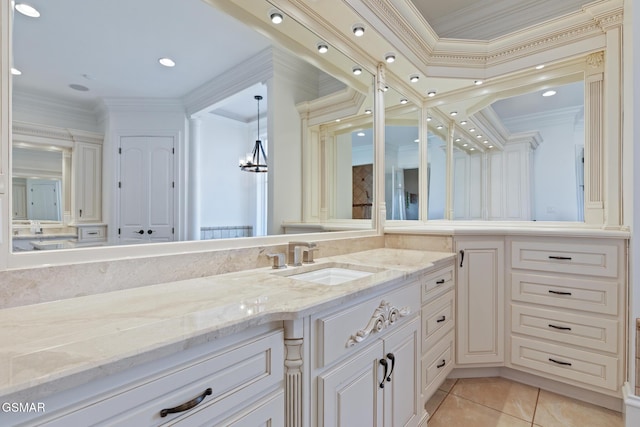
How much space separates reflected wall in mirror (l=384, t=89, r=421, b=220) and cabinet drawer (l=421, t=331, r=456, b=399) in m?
1.04

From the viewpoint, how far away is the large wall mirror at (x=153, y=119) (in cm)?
99

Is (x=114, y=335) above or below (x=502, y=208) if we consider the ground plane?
below

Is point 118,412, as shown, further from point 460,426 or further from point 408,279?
point 460,426

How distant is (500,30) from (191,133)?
2913 millimetres

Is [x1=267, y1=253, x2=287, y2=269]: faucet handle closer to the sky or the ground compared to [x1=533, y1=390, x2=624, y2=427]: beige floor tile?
closer to the sky

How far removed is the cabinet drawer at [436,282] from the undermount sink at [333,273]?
382mm

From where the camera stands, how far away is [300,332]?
3.00 ft

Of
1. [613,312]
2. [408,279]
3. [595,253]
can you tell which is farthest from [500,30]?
[408,279]

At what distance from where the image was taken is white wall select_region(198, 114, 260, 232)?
1393 mm

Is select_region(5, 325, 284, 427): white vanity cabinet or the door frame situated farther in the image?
the door frame

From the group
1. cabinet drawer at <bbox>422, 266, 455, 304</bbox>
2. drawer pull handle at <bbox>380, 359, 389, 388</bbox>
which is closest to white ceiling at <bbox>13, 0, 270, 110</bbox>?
drawer pull handle at <bbox>380, 359, 389, 388</bbox>

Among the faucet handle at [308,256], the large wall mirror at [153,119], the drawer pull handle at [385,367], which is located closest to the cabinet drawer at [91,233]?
the large wall mirror at [153,119]

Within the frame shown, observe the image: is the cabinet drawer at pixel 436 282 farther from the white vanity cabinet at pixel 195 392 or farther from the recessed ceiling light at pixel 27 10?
the recessed ceiling light at pixel 27 10

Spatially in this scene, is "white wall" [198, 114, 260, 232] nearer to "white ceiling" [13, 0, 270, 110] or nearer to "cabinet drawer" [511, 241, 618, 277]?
"white ceiling" [13, 0, 270, 110]
